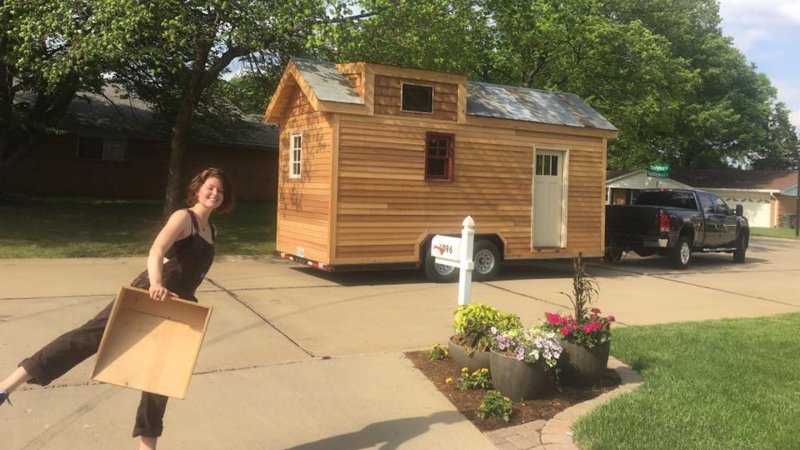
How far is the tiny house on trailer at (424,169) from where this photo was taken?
10.9 meters

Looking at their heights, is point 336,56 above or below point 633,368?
above

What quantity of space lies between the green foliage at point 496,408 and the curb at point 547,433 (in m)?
0.13

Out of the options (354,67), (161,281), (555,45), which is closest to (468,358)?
(161,281)

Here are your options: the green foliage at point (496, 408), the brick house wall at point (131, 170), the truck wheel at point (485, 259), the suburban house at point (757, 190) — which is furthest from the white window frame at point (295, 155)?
the suburban house at point (757, 190)

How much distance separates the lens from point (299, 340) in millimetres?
6902

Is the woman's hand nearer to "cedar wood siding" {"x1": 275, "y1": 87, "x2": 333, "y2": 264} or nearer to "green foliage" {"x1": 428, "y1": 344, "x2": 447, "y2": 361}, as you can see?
"green foliage" {"x1": 428, "y1": 344, "x2": 447, "y2": 361}

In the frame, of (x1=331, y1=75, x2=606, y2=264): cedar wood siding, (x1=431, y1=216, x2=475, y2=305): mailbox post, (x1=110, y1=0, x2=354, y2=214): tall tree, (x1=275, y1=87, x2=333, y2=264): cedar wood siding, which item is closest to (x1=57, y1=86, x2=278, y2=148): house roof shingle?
(x1=110, y1=0, x2=354, y2=214): tall tree

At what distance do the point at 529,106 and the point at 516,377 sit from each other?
9.11m

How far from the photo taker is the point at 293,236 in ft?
39.7

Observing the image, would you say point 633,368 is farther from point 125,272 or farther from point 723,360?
point 125,272

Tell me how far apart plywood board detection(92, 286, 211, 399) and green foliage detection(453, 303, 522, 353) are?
2.63 m

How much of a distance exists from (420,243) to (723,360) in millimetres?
5927

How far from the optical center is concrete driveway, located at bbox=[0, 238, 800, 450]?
4.47m

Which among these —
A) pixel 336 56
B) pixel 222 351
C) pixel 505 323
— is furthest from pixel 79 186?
pixel 505 323
